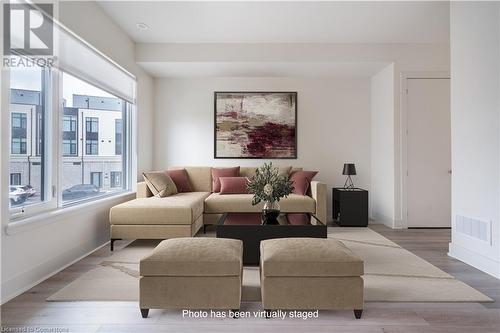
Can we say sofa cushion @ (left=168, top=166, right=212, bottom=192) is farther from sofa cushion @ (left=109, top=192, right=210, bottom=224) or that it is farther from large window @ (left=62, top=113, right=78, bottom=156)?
large window @ (left=62, top=113, right=78, bottom=156)

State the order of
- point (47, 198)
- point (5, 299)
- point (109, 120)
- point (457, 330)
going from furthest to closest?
point (109, 120) < point (47, 198) < point (5, 299) < point (457, 330)

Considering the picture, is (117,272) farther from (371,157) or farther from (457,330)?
(371,157)

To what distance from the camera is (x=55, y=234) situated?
2682mm

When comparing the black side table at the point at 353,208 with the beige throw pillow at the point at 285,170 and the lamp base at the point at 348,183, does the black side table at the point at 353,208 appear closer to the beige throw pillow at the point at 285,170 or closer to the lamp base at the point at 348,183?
the lamp base at the point at 348,183

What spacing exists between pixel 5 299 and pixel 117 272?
30.8 inches

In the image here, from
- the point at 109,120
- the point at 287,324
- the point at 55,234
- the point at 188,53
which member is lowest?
the point at 287,324

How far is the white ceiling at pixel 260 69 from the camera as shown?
15.2 feet

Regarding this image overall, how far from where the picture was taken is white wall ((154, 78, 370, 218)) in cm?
528

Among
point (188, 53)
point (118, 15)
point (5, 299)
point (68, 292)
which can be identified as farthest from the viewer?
point (188, 53)

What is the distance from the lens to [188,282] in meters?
1.85

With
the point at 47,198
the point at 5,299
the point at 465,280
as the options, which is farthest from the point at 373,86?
the point at 5,299

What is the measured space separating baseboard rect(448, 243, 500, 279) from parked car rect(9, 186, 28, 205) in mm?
4038

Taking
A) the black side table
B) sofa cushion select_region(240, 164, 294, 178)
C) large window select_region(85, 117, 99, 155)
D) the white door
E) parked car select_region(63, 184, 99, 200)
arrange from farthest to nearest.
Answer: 1. sofa cushion select_region(240, 164, 294, 178)
2. the black side table
3. the white door
4. large window select_region(85, 117, 99, 155)
5. parked car select_region(63, 184, 99, 200)

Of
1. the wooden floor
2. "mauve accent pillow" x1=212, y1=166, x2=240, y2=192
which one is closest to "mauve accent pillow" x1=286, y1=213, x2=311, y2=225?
the wooden floor
